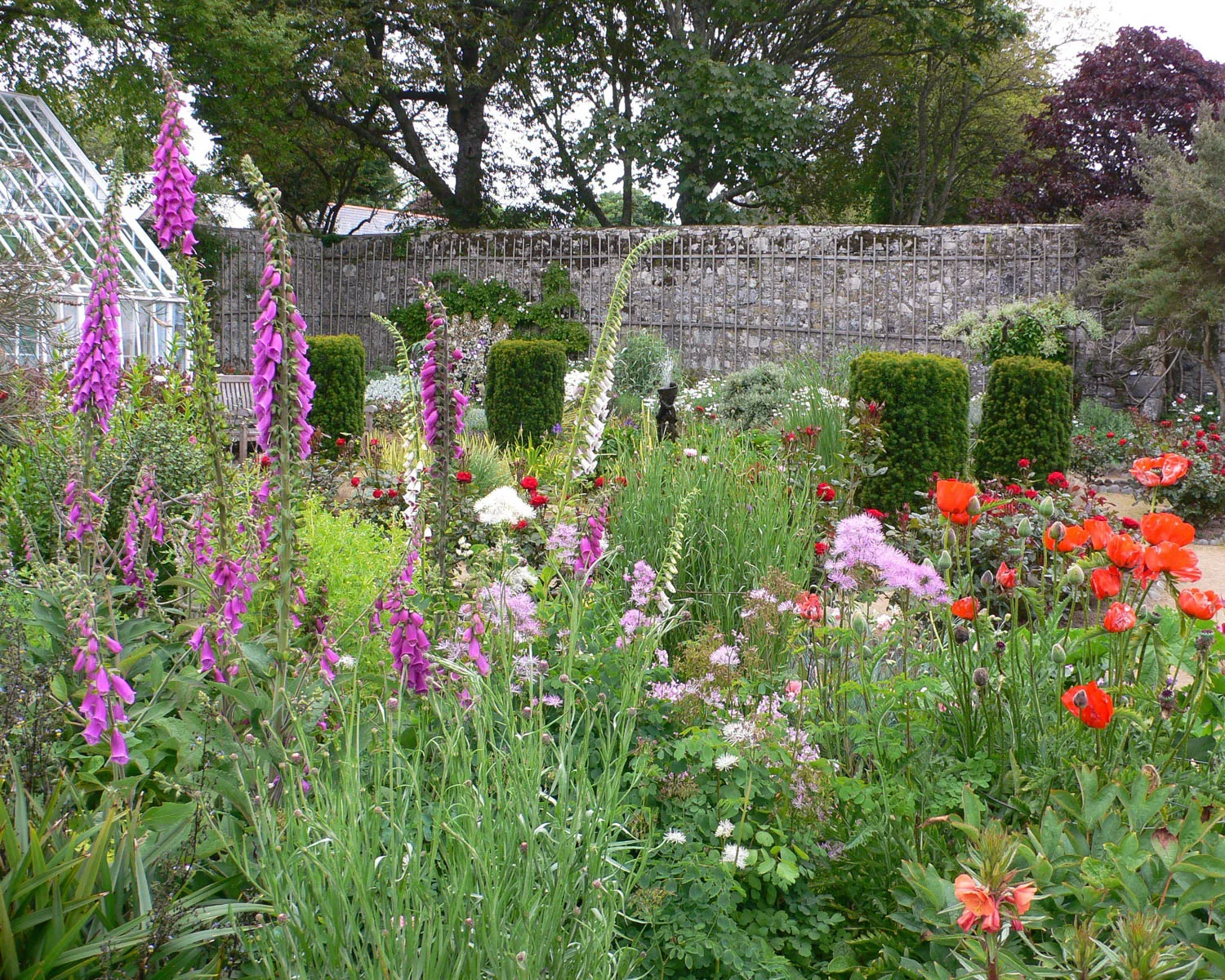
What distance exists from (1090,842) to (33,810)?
1894 mm

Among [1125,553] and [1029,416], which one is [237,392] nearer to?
[1029,416]

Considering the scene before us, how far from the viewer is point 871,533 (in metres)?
2.42

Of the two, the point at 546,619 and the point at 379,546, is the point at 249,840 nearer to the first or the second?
the point at 546,619

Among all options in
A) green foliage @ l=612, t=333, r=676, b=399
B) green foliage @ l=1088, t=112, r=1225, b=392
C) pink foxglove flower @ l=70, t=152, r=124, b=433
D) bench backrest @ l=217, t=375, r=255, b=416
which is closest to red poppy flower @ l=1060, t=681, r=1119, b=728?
pink foxglove flower @ l=70, t=152, r=124, b=433

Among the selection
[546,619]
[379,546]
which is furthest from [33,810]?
[379,546]

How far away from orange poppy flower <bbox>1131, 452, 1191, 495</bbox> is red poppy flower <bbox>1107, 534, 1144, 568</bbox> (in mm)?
200

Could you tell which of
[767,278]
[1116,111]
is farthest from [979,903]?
[1116,111]

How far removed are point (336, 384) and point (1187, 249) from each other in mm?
8085

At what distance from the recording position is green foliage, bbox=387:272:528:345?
1461 centimetres

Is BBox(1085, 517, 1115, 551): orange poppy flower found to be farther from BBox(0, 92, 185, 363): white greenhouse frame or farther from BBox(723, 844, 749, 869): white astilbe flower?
BBox(0, 92, 185, 363): white greenhouse frame

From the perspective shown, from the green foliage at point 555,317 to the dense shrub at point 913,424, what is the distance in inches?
315

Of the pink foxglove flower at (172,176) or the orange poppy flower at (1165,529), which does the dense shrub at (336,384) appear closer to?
the pink foxglove flower at (172,176)

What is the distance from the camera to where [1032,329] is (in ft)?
35.1

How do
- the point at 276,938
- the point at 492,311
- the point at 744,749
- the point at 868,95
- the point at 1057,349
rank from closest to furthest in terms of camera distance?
the point at 276,938, the point at 744,749, the point at 1057,349, the point at 492,311, the point at 868,95
